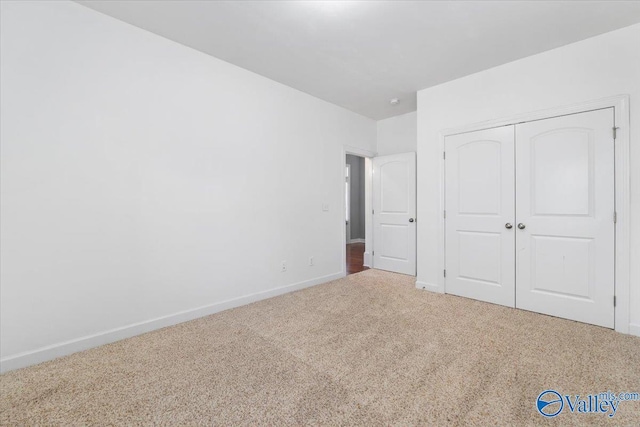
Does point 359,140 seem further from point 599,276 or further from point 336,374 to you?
point 336,374

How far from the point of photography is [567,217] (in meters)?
2.76

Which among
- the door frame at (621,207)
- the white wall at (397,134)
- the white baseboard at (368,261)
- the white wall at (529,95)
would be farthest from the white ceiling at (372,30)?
the white baseboard at (368,261)

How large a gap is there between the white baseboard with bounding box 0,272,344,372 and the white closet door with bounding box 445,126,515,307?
2.41 meters

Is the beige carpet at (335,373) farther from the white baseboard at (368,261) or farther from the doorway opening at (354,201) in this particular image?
the doorway opening at (354,201)

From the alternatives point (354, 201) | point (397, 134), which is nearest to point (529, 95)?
point (397, 134)

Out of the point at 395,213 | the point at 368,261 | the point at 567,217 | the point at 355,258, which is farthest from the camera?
the point at 355,258

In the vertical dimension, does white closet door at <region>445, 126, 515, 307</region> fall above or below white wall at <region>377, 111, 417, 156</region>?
below

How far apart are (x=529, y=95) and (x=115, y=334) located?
4.66 metres

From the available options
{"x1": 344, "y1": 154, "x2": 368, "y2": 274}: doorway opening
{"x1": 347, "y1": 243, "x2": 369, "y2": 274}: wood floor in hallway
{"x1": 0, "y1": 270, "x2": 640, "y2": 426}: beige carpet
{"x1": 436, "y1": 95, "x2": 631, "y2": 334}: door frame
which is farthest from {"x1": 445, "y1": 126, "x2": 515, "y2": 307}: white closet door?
{"x1": 344, "y1": 154, "x2": 368, "y2": 274}: doorway opening

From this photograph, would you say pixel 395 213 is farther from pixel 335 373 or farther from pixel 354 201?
pixel 354 201

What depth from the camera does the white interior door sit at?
4.50 metres

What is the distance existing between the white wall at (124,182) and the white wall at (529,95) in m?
1.90

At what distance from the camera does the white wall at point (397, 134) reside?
15.2 ft

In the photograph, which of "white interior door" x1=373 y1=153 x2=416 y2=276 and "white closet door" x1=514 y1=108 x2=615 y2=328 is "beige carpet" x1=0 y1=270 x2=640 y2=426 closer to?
"white closet door" x1=514 y1=108 x2=615 y2=328
